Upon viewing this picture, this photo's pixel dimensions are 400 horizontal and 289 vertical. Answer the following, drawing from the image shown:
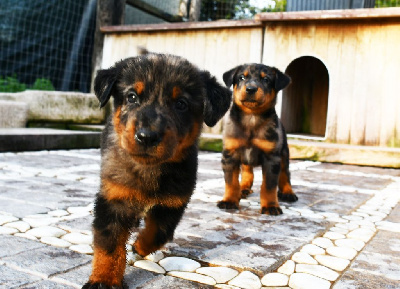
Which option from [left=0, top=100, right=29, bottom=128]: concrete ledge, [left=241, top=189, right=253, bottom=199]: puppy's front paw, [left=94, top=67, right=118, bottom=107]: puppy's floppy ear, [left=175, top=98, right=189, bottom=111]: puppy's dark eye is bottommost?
[left=241, top=189, right=253, bottom=199]: puppy's front paw

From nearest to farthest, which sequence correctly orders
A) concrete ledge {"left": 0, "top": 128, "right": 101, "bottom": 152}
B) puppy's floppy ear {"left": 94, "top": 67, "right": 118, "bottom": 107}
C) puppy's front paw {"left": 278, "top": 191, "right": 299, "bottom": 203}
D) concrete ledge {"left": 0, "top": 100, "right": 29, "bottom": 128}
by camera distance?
puppy's floppy ear {"left": 94, "top": 67, "right": 118, "bottom": 107} → puppy's front paw {"left": 278, "top": 191, "right": 299, "bottom": 203} → concrete ledge {"left": 0, "top": 128, "right": 101, "bottom": 152} → concrete ledge {"left": 0, "top": 100, "right": 29, "bottom": 128}

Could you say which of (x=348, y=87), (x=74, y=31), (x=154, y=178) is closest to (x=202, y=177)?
(x=154, y=178)

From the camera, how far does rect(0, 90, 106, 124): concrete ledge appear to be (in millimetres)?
9039

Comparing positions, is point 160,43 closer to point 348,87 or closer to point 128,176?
point 348,87

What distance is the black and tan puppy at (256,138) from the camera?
12.8 ft

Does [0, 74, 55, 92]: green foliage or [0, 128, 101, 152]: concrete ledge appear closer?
[0, 128, 101, 152]: concrete ledge

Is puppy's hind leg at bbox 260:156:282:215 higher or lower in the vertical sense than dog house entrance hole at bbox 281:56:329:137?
lower

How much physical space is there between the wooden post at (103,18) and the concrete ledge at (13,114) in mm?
3075

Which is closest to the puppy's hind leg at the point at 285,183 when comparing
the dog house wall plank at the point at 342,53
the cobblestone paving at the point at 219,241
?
the cobblestone paving at the point at 219,241

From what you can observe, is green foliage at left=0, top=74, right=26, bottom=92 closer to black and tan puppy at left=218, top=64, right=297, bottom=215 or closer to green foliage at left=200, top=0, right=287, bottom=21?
green foliage at left=200, top=0, right=287, bottom=21

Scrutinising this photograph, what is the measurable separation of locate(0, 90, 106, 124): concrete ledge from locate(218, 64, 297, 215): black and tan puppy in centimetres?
591

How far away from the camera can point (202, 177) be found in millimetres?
5660

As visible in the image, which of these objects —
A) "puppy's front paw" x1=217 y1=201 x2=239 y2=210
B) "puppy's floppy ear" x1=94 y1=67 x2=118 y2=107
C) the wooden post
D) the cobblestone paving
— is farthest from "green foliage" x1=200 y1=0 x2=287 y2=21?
"puppy's floppy ear" x1=94 y1=67 x2=118 y2=107

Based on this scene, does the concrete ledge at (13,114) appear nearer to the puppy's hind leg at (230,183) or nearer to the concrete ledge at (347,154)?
the concrete ledge at (347,154)
